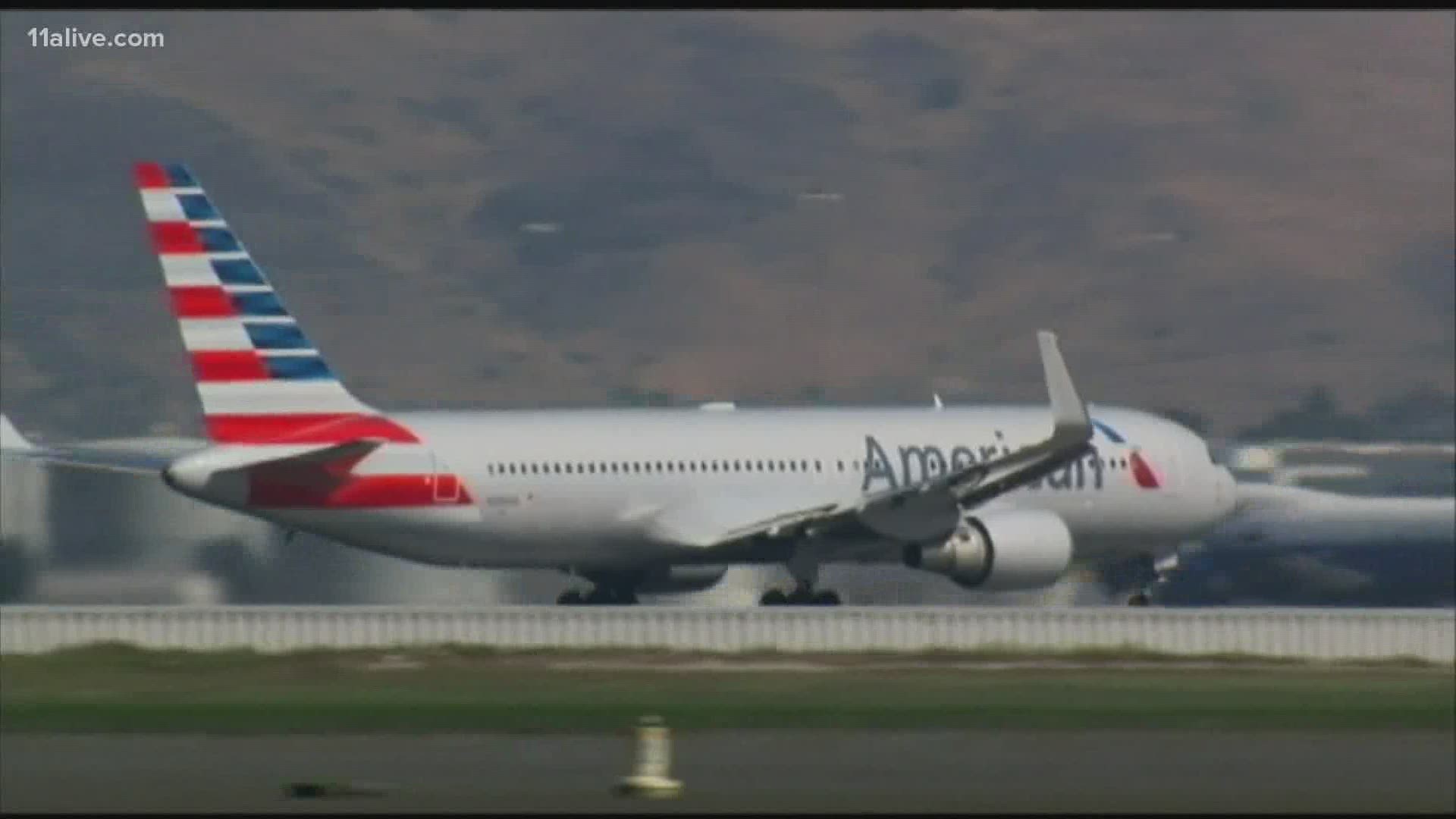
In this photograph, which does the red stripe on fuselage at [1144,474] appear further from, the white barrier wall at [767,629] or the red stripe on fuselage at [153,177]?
the red stripe on fuselage at [153,177]

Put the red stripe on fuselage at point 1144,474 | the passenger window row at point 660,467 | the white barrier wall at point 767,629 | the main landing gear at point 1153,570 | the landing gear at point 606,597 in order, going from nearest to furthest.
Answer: the white barrier wall at point 767,629 → the passenger window row at point 660,467 → the landing gear at point 606,597 → the main landing gear at point 1153,570 → the red stripe on fuselage at point 1144,474

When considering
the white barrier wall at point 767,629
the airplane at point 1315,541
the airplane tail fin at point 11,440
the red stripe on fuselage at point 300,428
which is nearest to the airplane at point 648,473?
the red stripe on fuselage at point 300,428

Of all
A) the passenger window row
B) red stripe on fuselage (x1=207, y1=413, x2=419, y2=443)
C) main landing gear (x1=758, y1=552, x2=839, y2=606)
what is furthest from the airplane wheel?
red stripe on fuselage (x1=207, y1=413, x2=419, y2=443)

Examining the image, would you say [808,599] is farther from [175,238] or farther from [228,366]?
[175,238]

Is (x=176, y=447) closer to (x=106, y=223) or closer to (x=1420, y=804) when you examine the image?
(x=1420, y=804)

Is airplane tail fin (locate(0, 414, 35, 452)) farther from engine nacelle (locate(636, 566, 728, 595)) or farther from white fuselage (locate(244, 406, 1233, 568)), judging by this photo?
engine nacelle (locate(636, 566, 728, 595))
